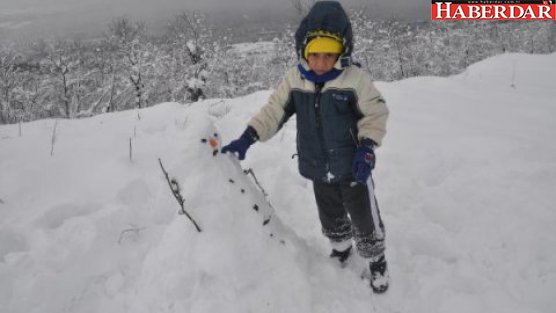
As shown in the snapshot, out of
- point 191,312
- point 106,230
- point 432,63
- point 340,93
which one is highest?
point 340,93

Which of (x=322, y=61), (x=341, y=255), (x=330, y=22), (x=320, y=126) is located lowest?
(x=341, y=255)

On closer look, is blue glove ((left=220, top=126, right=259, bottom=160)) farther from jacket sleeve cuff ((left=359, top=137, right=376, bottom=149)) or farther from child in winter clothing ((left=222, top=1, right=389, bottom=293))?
jacket sleeve cuff ((left=359, top=137, right=376, bottom=149))

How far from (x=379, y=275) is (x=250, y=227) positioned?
942 mm

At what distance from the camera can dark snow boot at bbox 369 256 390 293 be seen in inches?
101

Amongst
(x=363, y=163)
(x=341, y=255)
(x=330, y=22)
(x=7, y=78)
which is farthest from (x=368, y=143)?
(x=7, y=78)

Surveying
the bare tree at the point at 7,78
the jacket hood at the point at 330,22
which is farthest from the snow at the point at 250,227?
the bare tree at the point at 7,78

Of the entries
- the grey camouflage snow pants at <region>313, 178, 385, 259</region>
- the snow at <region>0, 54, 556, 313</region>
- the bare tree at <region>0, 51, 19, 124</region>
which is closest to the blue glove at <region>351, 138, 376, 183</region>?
the grey camouflage snow pants at <region>313, 178, 385, 259</region>

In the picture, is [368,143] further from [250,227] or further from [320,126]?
[250,227]

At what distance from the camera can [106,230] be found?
2.76 m

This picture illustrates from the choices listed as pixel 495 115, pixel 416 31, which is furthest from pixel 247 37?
pixel 495 115

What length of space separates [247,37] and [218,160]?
131 m

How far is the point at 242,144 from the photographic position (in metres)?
2.58

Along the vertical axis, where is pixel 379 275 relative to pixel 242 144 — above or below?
below

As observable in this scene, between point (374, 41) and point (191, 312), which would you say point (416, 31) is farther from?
point (191, 312)
